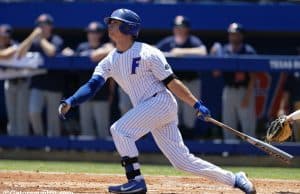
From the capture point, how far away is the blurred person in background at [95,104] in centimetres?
1084

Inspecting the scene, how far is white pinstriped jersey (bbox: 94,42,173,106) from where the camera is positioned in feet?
21.0

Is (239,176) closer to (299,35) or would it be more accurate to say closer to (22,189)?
(22,189)

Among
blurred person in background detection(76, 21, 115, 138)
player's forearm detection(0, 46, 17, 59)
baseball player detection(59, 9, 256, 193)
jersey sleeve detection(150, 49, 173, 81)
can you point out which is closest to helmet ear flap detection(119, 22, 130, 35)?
baseball player detection(59, 9, 256, 193)

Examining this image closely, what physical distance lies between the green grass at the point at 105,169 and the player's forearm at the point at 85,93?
2.59 meters

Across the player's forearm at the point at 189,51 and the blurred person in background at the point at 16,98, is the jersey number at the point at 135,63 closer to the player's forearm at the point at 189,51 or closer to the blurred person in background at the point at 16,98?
the player's forearm at the point at 189,51

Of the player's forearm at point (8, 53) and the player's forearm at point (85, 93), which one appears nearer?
the player's forearm at point (85, 93)

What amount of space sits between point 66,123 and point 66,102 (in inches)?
226

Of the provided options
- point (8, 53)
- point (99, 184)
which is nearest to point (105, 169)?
point (99, 184)

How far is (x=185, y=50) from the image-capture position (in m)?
10.6

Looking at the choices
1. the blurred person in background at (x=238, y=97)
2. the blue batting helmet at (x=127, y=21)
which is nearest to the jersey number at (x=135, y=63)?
the blue batting helmet at (x=127, y=21)

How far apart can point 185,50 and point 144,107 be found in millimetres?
4301

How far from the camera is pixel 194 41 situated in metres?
10.7

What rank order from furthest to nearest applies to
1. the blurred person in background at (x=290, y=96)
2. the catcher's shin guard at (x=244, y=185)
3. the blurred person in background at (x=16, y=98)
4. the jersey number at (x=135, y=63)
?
the blurred person in background at (x=290, y=96)
the blurred person in background at (x=16, y=98)
the jersey number at (x=135, y=63)
the catcher's shin guard at (x=244, y=185)

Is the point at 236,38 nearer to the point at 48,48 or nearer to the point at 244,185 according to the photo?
the point at 48,48
